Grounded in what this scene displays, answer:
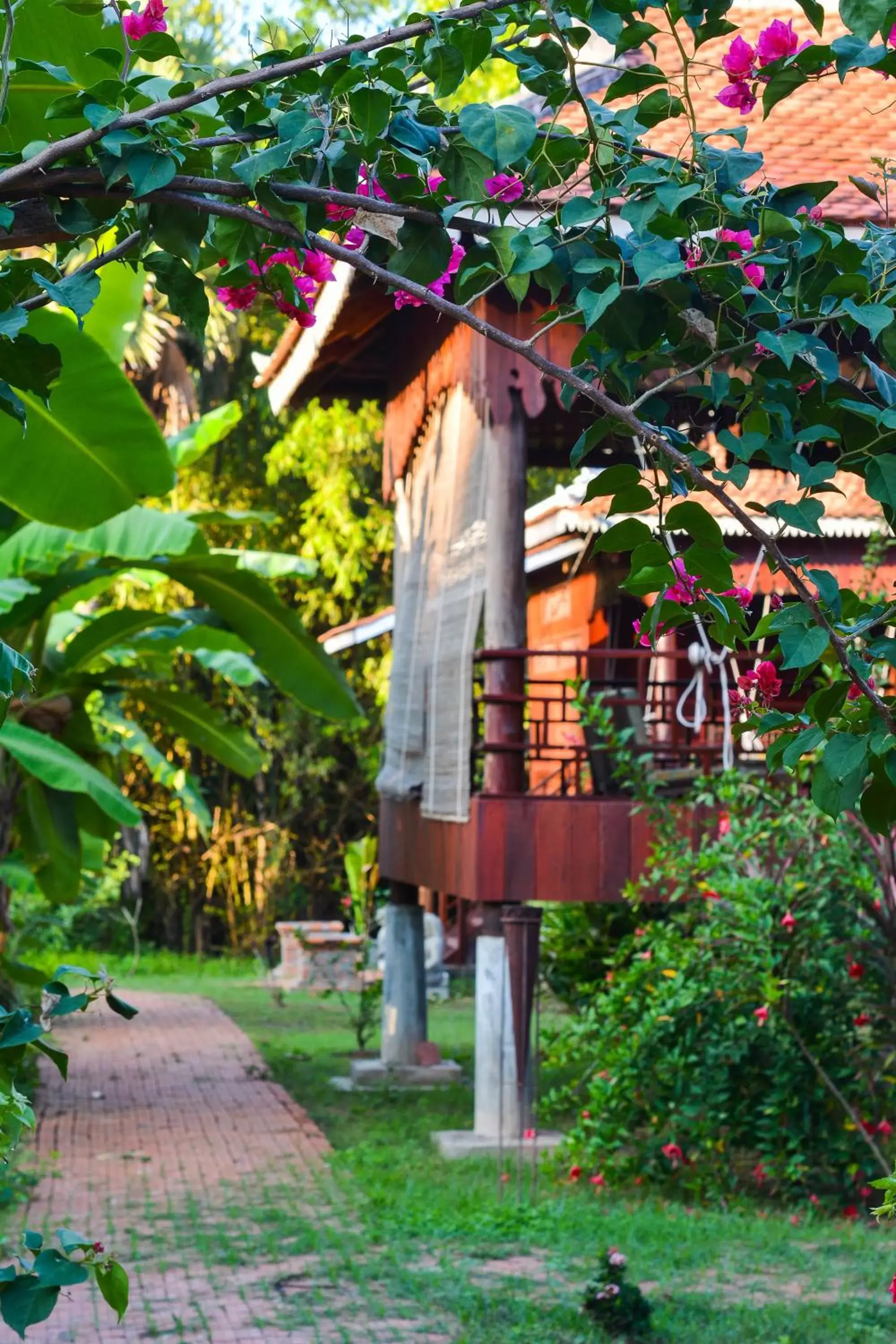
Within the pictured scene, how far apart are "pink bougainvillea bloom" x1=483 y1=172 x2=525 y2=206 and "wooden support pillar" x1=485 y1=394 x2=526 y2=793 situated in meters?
6.22

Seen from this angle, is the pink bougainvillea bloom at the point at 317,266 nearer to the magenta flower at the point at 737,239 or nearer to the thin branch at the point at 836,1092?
the magenta flower at the point at 737,239

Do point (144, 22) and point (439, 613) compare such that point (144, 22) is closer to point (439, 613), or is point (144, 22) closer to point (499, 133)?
point (499, 133)

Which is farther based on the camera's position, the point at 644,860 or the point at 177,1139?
the point at 177,1139

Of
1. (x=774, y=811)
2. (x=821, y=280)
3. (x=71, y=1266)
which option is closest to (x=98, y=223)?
(x=821, y=280)

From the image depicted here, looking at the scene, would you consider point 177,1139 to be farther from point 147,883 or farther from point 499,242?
point 147,883

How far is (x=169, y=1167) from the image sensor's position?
8.78m

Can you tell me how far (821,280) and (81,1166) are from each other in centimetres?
775

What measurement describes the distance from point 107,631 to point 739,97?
7.29m

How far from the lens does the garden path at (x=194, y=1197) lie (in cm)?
574

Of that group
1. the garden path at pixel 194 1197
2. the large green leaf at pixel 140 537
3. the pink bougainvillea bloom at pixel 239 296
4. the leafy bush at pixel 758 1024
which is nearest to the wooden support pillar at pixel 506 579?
the leafy bush at pixel 758 1024

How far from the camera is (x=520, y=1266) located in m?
6.45

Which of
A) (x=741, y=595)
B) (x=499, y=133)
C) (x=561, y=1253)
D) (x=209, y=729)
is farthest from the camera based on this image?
(x=209, y=729)

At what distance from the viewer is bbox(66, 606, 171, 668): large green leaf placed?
30.1ft

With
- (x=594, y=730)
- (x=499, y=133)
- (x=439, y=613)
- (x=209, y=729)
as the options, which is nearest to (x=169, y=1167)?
(x=209, y=729)
